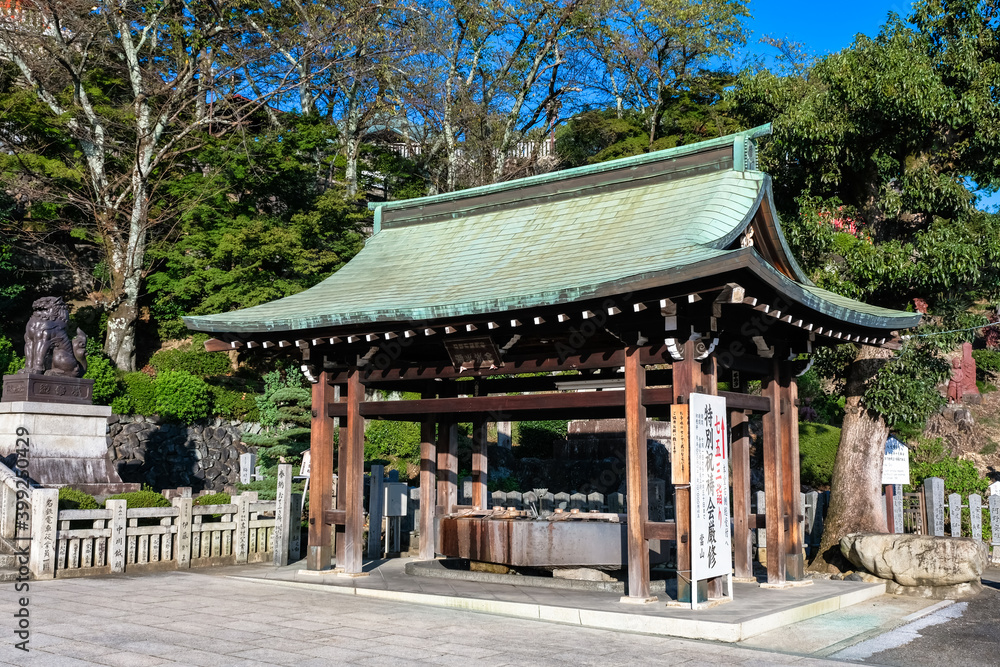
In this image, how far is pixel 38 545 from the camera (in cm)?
1209

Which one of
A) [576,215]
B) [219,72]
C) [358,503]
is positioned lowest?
[358,503]

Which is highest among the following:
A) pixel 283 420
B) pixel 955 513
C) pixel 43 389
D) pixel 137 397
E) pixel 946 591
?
pixel 137 397

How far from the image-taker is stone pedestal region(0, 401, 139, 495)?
46.0 ft

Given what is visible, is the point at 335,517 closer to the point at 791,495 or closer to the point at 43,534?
the point at 43,534

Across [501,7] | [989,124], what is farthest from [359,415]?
[501,7]

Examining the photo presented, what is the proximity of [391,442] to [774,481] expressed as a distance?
614 inches

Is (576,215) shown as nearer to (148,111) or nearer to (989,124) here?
(989,124)

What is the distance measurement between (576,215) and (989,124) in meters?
7.84

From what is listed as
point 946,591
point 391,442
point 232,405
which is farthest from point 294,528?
point 232,405

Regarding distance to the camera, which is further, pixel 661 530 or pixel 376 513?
pixel 376 513

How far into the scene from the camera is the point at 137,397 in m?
24.3

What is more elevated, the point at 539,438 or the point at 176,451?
the point at 539,438

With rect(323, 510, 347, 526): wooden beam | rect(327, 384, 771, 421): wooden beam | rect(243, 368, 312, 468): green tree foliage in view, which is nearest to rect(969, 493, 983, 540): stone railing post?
rect(327, 384, 771, 421): wooden beam

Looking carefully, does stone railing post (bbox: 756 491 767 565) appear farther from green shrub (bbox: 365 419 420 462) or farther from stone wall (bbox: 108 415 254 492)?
stone wall (bbox: 108 415 254 492)
